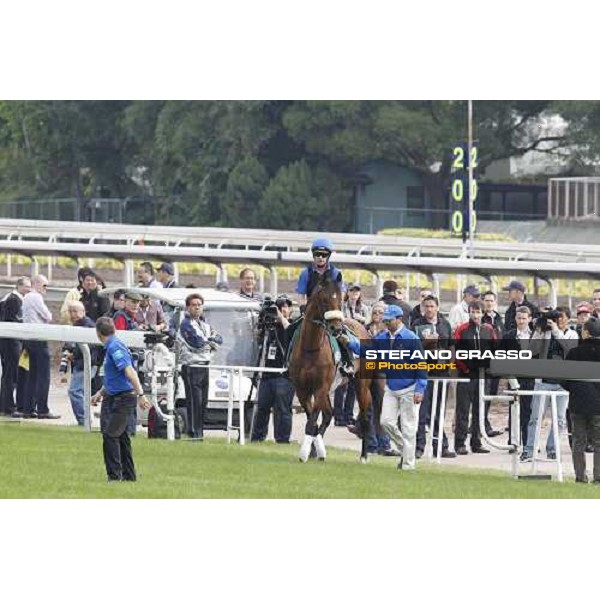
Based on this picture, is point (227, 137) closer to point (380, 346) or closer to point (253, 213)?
point (253, 213)

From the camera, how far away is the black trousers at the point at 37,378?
926 inches

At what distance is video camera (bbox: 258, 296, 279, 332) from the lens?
Answer: 21.4 m

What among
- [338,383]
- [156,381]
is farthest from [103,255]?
[156,381]

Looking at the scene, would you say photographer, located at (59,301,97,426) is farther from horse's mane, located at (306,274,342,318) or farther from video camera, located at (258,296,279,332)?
horse's mane, located at (306,274,342,318)

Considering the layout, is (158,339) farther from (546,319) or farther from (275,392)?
(546,319)

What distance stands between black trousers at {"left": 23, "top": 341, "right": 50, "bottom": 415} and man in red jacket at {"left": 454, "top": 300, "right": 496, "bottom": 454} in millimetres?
5133

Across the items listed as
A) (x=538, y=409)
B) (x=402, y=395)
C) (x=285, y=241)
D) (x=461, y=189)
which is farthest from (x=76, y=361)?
(x=461, y=189)

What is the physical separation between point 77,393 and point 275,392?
239 centimetres

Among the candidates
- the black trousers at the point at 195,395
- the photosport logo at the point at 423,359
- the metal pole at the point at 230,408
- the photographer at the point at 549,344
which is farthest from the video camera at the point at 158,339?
the photographer at the point at 549,344

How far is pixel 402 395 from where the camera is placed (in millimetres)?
19406

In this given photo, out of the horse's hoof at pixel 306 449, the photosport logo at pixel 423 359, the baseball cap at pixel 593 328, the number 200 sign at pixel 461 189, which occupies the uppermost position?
the number 200 sign at pixel 461 189

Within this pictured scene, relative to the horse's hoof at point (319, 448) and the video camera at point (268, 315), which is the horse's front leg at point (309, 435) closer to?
Result: the horse's hoof at point (319, 448)

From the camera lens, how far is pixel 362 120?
201 feet

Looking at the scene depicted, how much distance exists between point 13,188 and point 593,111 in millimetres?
25226
